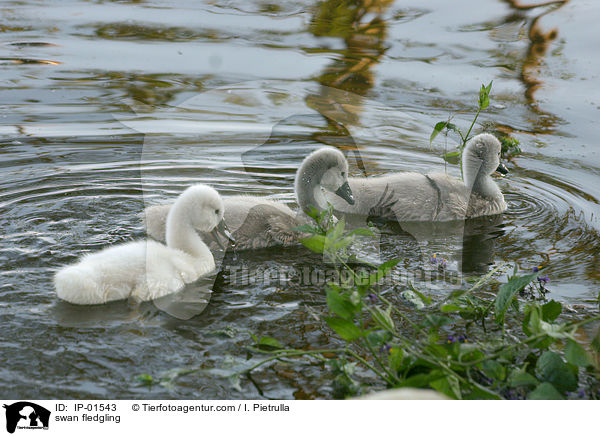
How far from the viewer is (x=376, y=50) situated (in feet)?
30.9

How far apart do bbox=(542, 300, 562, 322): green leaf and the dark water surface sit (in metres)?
0.82

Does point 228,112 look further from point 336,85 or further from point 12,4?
point 12,4

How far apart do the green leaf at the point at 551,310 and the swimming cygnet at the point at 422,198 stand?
2.35 meters

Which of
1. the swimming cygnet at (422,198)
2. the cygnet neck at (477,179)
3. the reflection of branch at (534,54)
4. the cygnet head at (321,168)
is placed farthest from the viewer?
the reflection of branch at (534,54)

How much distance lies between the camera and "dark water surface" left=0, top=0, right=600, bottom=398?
3.79 meters

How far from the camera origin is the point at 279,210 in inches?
215

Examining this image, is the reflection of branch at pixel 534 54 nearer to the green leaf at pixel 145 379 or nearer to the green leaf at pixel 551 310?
the green leaf at pixel 551 310

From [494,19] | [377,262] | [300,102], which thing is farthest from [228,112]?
[494,19]

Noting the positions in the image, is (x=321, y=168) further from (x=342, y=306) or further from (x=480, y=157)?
(x=342, y=306)

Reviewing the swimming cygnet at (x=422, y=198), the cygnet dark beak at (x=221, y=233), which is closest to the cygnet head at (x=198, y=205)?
the cygnet dark beak at (x=221, y=233)

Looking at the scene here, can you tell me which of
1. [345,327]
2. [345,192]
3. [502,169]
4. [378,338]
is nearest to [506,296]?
[378,338]

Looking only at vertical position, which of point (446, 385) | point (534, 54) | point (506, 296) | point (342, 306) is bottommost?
point (446, 385)

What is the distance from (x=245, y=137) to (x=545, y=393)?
482 centimetres
